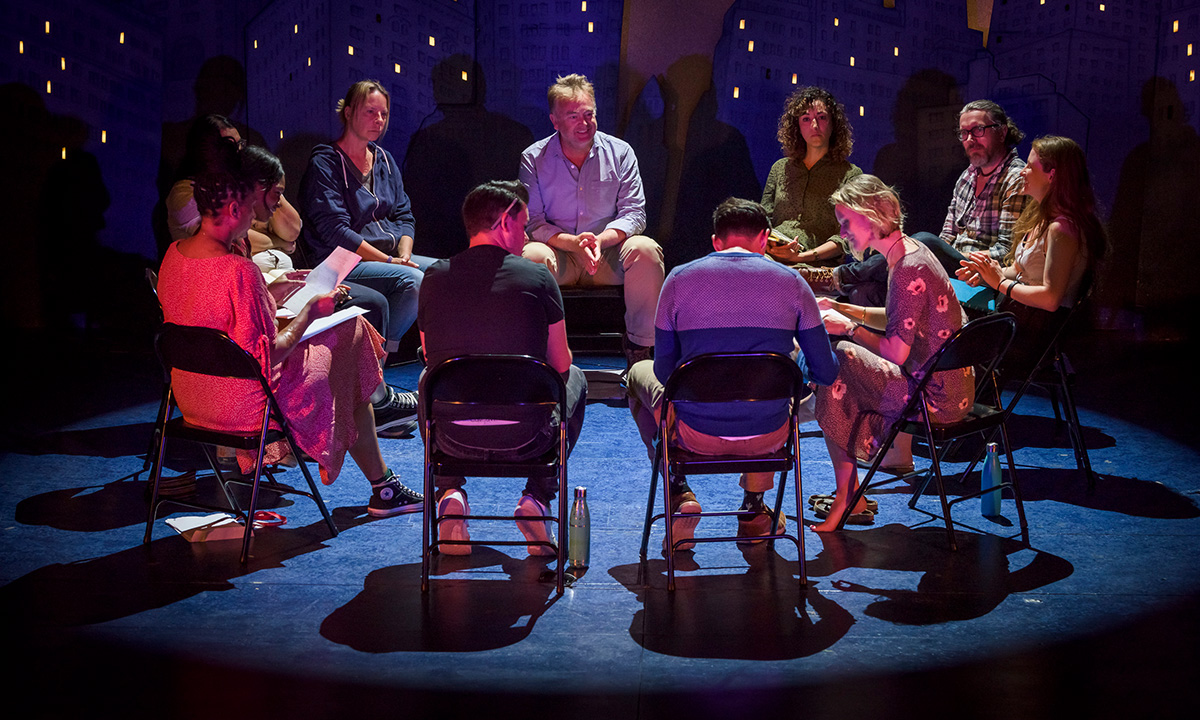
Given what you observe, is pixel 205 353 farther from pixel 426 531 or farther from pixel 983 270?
pixel 983 270

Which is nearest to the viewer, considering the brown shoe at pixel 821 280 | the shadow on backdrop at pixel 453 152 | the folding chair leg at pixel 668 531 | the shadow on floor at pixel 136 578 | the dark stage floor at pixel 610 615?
the dark stage floor at pixel 610 615

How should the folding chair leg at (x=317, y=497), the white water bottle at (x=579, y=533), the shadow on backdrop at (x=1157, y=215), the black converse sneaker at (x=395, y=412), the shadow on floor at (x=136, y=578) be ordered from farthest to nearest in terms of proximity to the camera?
1. the shadow on backdrop at (x=1157, y=215)
2. the black converse sneaker at (x=395, y=412)
3. the folding chair leg at (x=317, y=497)
4. the white water bottle at (x=579, y=533)
5. the shadow on floor at (x=136, y=578)

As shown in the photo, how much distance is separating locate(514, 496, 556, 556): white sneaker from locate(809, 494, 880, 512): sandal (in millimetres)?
1076

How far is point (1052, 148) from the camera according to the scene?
13.6 feet

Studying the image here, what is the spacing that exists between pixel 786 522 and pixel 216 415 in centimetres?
206

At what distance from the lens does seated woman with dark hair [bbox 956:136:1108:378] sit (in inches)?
158

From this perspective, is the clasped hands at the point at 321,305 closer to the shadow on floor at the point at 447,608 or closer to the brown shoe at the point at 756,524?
the shadow on floor at the point at 447,608

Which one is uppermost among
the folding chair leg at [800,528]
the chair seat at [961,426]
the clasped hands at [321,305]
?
the clasped hands at [321,305]

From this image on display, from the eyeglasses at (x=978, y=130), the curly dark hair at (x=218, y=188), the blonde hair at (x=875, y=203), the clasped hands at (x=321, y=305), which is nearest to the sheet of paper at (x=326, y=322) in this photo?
the clasped hands at (x=321, y=305)

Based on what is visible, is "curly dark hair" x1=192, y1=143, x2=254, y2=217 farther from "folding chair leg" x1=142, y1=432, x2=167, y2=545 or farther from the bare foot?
the bare foot

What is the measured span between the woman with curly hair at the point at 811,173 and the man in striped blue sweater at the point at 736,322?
239 centimetres

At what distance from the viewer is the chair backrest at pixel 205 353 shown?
2.99 m

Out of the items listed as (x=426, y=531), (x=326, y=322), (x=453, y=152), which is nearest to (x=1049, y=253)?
(x=426, y=531)

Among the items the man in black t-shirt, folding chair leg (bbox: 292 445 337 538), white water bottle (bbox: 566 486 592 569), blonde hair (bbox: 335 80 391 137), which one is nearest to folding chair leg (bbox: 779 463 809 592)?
white water bottle (bbox: 566 486 592 569)
